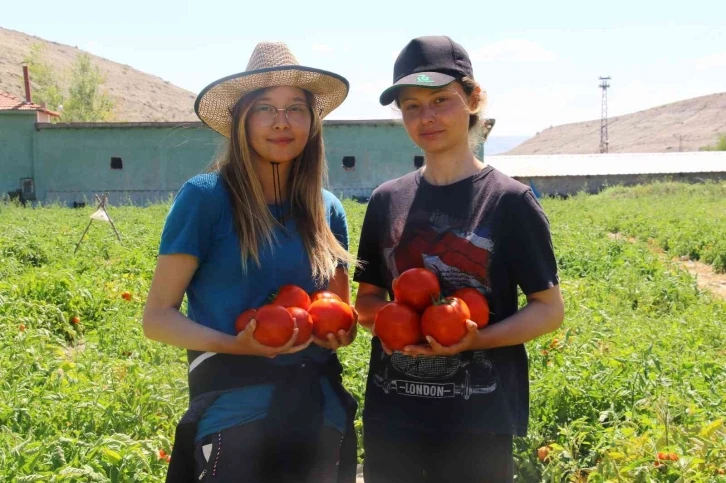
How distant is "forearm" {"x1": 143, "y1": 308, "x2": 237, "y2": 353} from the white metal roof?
3222 cm

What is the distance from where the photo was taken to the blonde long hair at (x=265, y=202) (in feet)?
7.30

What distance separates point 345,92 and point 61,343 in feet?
14.0

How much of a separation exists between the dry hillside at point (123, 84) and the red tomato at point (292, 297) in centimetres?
6811

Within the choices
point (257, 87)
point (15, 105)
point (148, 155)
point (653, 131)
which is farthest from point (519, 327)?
point (653, 131)

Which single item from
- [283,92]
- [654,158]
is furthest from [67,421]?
[654,158]

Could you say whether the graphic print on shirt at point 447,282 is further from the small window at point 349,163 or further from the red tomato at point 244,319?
the small window at point 349,163

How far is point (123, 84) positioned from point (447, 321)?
303ft

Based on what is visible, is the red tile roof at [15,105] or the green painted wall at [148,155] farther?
the green painted wall at [148,155]

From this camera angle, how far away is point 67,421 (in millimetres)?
3596

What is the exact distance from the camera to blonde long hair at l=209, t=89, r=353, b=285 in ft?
7.30

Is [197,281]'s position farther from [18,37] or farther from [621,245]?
[18,37]

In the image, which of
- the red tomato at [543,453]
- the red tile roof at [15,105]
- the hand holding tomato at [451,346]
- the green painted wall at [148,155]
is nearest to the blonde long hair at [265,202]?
the hand holding tomato at [451,346]

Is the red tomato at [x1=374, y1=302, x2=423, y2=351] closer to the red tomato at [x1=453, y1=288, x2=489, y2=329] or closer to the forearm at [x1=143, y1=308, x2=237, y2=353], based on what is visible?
the red tomato at [x1=453, y1=288, x2=489, y2=329]

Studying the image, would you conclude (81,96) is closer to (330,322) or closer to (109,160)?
(109,160)
